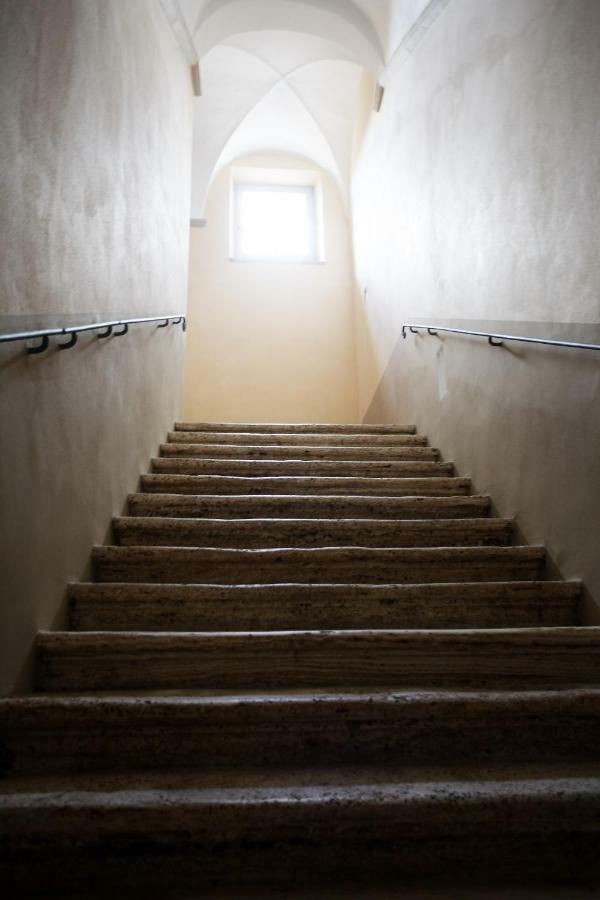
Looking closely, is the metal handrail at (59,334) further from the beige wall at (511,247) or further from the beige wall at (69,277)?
the beige wall at (511,247)

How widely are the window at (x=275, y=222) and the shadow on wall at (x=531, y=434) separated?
4.69m

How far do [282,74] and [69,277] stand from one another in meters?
6.50

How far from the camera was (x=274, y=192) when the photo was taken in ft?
29.9

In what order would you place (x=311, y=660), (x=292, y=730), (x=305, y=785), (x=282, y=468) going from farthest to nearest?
(x=282, y=468), (x=311, y=660), (x=292, y=730), (x=305, y=785)

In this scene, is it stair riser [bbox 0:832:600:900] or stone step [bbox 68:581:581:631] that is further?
stone step [bbox 68:581:581:631]

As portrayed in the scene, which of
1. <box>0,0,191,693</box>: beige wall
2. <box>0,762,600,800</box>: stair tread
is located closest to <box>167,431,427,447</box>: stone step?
<box>0,0,191,693</box>: beige wall

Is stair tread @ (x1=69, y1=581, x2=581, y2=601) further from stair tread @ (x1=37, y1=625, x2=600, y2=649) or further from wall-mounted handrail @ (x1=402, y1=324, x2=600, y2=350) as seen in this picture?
wall-mounted handrail @ (x1=402, y1=324, x2=600, y2=350)

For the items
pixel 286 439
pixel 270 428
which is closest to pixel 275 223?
pixel 270 428

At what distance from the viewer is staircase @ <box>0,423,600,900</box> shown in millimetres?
1539

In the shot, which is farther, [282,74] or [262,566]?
[282,74]

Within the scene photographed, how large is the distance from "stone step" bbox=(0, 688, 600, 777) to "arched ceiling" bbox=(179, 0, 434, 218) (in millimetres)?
5502

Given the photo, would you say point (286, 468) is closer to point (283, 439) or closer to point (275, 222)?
point (283, 439)

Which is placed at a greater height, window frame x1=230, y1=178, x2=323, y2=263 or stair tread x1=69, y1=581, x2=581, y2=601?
window frame x1=230, y1=178, x2=323, y2=263

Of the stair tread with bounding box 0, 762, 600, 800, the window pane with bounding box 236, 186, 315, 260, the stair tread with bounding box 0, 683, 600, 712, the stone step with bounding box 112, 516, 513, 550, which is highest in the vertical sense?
the window pane with bounding box 236, 186, 315, 260
